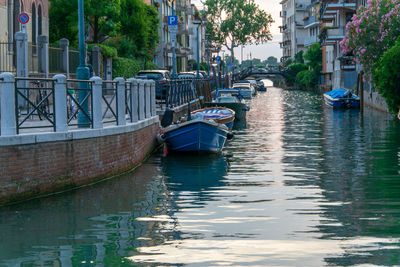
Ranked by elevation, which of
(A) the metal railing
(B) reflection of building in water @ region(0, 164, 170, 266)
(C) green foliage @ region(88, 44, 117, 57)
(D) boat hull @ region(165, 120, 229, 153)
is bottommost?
(B) reflection of building in water @ region(0, 164, 170, 266)

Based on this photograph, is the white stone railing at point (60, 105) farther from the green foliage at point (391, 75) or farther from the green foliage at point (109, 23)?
the green foliage at point (109, 23)

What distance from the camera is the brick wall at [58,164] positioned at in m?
14.6

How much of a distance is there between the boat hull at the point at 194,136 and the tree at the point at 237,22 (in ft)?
395

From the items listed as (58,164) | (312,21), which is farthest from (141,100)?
(312,21)

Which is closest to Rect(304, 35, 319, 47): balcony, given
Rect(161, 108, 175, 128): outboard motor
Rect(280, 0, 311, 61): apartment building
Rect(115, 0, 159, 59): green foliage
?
Rect(280, 0, 311, 61): apartment building

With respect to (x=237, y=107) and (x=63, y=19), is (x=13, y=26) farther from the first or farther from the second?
(x=237, y=107)

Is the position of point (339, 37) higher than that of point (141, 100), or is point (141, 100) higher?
point (339, 37)

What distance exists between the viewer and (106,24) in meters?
46.3

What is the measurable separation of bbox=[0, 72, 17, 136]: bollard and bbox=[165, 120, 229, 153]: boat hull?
Answer: 1055 cm

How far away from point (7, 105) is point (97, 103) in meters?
3.51

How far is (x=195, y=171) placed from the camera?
21.5 meters

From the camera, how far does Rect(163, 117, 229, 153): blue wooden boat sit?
25.1 m

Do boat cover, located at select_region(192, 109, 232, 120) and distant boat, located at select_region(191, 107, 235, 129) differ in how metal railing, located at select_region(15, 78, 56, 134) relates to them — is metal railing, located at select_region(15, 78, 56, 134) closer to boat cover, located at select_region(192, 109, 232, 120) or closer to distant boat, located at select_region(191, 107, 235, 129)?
distant boat, located at select_region(191, 107, 235, 129)

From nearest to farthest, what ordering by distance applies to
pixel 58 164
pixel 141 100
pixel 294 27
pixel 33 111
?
pixel 33 111 < pixel 58 164 < pixel 141 100 < pixel 294 27
